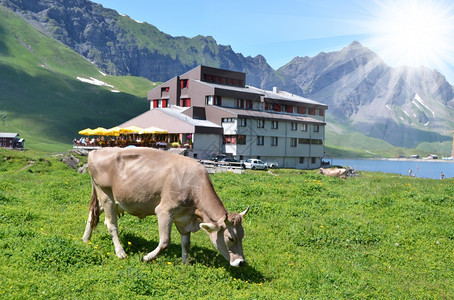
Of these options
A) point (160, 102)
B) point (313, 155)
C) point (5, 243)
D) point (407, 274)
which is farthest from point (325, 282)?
point (160, 102)

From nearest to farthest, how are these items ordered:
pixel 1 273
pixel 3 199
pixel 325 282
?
1. pixel 1 273
2. pixel 325 282
3. pixel 3 199

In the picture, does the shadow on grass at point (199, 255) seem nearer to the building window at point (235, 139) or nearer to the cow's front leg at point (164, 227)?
the cow's front leg at point (164, 227)

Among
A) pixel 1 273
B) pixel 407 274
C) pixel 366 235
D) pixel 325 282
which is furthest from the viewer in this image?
pixel 366 235

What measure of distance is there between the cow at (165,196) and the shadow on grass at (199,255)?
0.56 m

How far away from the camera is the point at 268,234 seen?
1334 cm

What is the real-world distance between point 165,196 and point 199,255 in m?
2.23

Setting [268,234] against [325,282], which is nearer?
[325,282]

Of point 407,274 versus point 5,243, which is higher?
point 5,243

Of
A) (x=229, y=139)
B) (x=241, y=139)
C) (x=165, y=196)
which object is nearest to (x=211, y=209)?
(x=165, y=196)

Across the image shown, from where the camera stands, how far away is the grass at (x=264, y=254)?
335 inches

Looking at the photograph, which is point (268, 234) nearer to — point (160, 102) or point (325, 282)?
point (325, 282)

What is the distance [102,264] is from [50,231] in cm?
358

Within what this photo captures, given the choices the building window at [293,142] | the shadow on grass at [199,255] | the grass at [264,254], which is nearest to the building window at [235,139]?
the building window at [293,142]

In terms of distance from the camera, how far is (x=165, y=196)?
31.4 ft
